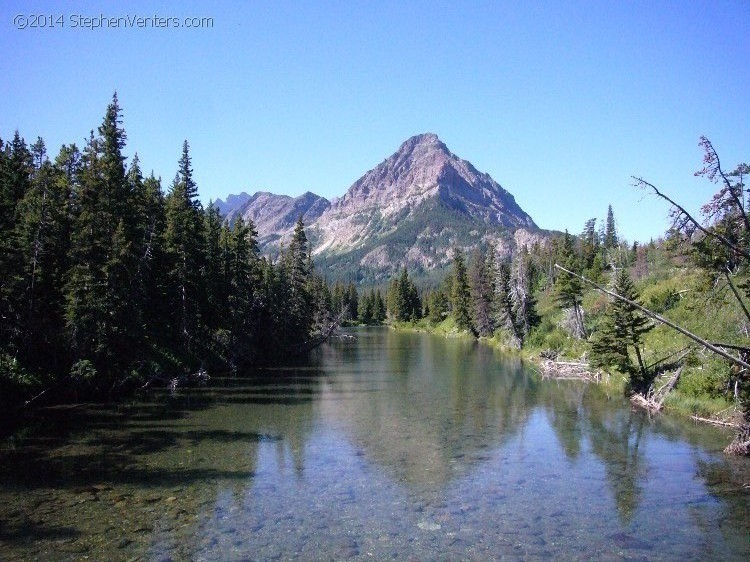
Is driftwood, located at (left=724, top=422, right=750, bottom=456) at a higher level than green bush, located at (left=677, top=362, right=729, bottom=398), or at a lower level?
lower

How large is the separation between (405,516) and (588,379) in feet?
108

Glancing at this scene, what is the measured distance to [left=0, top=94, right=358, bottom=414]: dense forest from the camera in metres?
31.1

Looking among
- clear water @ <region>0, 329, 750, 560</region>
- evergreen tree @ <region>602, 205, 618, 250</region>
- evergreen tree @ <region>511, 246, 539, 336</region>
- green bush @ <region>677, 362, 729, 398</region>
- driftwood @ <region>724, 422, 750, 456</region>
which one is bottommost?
clear water @ <region>0, 329, 750, 560</region>

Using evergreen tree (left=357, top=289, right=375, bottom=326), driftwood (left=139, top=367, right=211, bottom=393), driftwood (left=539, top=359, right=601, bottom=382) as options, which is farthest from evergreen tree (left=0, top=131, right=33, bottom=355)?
evergreen tree (left=357, top=289, right=375, bottom=326)

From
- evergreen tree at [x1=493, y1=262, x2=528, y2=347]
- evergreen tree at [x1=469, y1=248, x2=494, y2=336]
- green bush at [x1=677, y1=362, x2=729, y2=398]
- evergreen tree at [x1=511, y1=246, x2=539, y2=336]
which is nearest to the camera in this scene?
green bush at [x1=677, y1=362, x2=729, y2=398]

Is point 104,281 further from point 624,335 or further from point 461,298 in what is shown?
point 461,298

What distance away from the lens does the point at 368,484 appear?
766 inches

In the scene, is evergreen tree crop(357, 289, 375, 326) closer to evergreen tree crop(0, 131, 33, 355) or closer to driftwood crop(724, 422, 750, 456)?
evergreen tree crop(0, 131, 33, 355)

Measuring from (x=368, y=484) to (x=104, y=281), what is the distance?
918 inches

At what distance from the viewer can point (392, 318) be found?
164 metres

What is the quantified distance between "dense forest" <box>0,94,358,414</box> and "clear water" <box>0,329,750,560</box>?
3943mm

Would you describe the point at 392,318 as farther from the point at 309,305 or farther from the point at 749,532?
the point at 749,532

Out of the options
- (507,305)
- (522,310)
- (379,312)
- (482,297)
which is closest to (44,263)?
(522,310)

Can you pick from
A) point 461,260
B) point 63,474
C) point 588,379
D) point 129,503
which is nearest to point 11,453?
point 63,474
